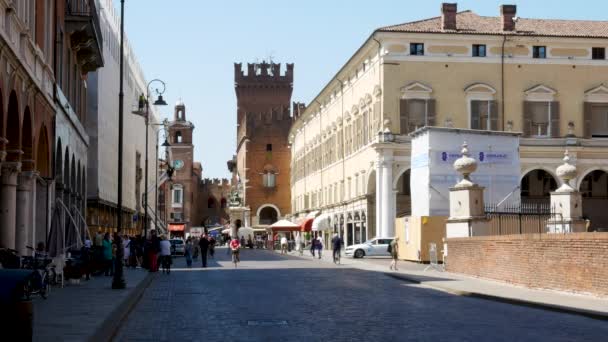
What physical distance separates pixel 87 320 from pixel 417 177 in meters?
31.8

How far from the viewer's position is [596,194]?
63844mm

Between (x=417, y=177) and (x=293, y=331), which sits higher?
(x=417, y=177)

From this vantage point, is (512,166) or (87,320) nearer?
(87,320)

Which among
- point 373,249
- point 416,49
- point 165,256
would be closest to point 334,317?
point 165,256

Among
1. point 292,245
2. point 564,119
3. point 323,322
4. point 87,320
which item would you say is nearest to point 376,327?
point 323,322

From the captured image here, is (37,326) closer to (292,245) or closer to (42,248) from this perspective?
(42,248)

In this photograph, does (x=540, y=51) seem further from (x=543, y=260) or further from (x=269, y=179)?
(x=269, y=179)

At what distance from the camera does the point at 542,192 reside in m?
63.2

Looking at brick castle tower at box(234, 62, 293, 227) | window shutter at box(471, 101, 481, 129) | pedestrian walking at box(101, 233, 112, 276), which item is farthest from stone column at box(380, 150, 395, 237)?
brick castle tower at box(234, 62, 293, 227)

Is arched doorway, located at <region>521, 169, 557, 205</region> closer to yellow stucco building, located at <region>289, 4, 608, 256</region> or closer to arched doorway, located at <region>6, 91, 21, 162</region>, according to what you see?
yellow stucco building, located at <region>289, 4, 608, 256</region>

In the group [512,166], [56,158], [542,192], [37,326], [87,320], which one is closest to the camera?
[37,326]

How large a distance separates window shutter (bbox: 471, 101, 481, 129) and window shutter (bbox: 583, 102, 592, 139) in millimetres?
6544

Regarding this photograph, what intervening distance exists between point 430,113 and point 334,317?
42.1 m

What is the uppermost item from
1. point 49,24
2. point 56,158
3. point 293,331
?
point 49,24
